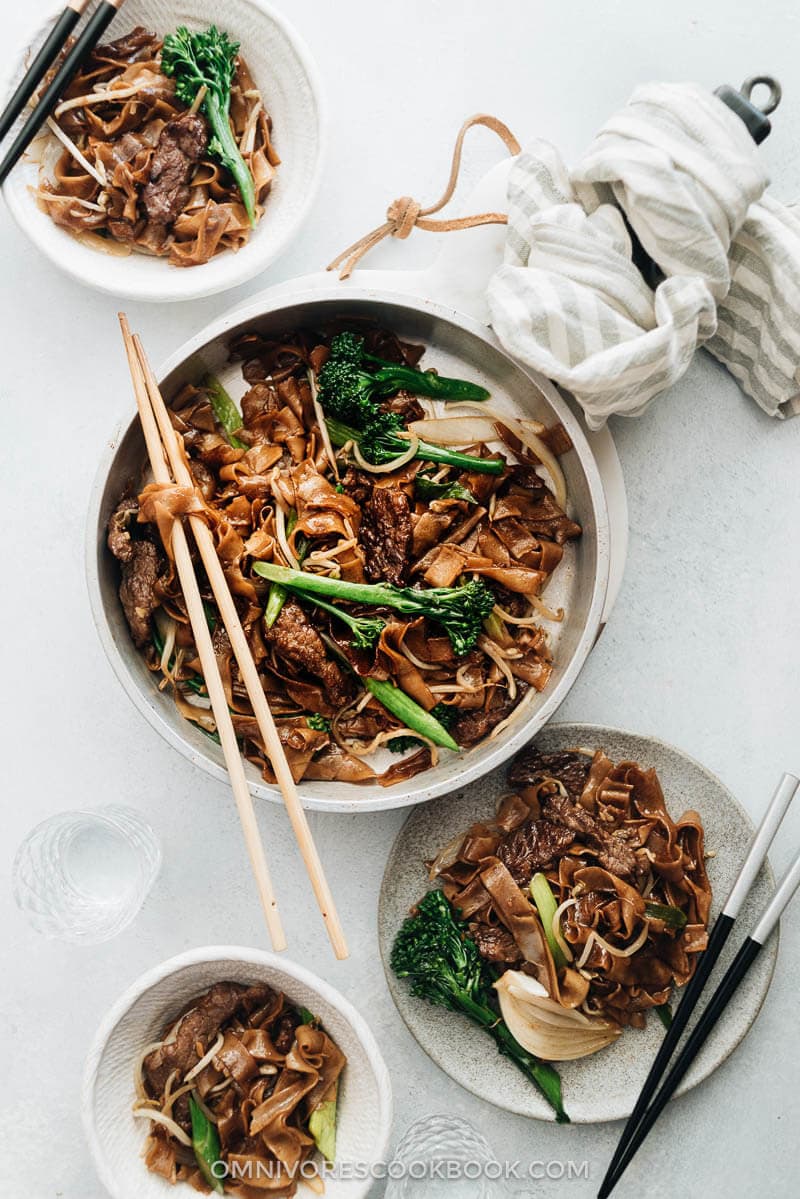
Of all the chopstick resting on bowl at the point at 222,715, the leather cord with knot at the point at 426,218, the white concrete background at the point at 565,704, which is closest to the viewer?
the chopstick resting on bowl at the point at 222,715

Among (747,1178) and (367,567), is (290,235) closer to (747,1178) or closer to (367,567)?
(367,567)

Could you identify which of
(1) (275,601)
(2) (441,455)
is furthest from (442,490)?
(1) (275,601)

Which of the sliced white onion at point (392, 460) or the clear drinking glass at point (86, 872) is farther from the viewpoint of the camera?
the clear drinking glass at point (86, 872)

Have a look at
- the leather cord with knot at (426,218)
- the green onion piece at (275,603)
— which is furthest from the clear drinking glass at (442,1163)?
the leather cord with knot at (426,218)

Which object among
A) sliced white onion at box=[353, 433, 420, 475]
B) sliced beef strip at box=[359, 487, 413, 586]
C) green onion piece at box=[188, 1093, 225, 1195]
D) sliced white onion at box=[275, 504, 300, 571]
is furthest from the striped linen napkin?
green onion piece at box=[188, 1093, 225, 1195]

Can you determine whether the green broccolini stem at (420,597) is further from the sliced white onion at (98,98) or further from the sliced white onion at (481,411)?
the sliced white onion at (98,98)
